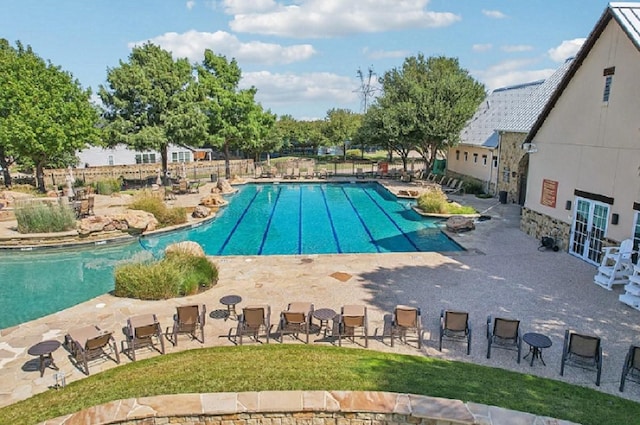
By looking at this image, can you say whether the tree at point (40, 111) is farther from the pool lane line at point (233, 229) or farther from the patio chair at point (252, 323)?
the patio chair at point (252, 323)

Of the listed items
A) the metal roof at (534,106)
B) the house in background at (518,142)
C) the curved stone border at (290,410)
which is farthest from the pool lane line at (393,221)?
the curved stone border at (290,410)

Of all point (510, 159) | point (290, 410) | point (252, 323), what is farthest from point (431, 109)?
point (290, 410)

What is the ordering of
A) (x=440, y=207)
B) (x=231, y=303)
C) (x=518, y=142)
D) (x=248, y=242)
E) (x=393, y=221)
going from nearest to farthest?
(x=231, y=303)
(x=248, y=242)
(x=393, y=221)
(x=440, y=207)
(x=518, y=142)

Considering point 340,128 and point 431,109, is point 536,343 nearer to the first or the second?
point 431,109

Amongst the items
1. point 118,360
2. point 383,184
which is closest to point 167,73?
point 383,184

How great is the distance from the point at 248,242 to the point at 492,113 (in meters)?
21.1

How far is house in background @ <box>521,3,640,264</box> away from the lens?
12.2m

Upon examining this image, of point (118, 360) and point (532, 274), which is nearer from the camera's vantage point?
point (118, 360)

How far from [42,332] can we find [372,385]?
24.6ft

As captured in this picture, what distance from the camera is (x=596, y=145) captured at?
13.7 m

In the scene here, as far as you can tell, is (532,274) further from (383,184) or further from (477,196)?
(383,184)

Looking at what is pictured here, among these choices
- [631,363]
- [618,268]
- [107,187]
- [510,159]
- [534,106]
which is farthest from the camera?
[107,187]

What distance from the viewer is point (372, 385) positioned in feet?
23.0

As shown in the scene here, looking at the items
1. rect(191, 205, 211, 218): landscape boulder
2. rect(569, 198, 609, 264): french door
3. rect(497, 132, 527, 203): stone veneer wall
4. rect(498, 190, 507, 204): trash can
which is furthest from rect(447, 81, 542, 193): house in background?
rect(191, 205, 211, 218): landscape boulder
